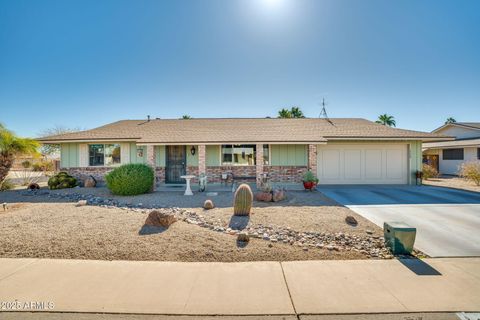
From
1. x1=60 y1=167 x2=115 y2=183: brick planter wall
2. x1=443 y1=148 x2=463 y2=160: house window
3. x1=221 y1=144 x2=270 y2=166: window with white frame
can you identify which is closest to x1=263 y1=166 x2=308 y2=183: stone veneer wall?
x1=221 y1=144 x2=270 y2=166: window with white frame

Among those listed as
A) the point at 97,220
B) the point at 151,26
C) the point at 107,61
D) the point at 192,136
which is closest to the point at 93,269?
the point at 97,220

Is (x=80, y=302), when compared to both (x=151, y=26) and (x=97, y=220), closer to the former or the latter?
(x=97, y=220)

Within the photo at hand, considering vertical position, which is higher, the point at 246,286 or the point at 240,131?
the point at 240,131

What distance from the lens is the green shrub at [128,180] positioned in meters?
10.2

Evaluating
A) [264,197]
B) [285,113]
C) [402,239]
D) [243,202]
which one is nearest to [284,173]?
[264,197]

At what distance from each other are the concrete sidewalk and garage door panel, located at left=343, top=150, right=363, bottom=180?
939 cm

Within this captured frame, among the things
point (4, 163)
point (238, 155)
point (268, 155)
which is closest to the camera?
point (4, 163)

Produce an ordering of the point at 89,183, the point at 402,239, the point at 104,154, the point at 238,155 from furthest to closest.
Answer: the point at 104,154, the point at 238,155, the point at 89,183, the point at 402,239

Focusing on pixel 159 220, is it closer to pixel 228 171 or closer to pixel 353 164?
pixel 228 171

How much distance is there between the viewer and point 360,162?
1340cm

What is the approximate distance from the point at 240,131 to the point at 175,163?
4.43 metres

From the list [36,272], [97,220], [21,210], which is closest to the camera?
[36,272]

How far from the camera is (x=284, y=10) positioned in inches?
429

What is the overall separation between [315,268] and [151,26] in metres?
13.8
